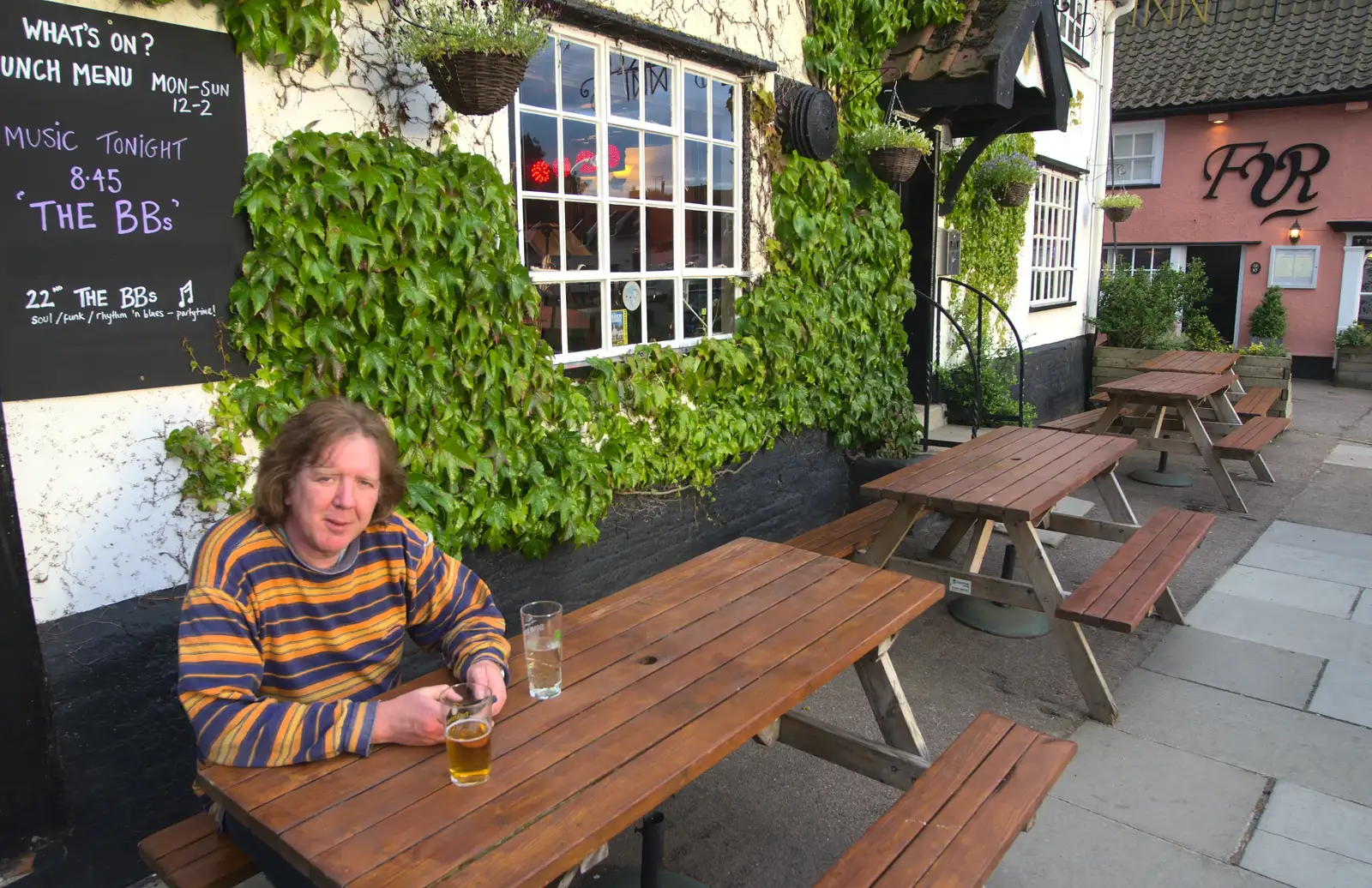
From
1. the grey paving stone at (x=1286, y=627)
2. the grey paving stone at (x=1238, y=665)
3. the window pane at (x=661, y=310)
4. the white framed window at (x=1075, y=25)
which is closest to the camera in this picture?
the grey paving stone at (x=1238, y=665)

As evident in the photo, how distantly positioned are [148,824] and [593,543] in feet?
6.48

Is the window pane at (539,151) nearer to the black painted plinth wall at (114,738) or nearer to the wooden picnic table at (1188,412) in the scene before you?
the black painted plinth wall at (114,738)

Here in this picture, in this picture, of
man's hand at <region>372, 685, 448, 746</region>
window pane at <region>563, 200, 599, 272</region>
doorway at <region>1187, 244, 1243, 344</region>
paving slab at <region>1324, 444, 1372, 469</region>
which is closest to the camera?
man's hand at <region>372, 685, 448, 746</region>

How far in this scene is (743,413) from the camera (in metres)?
5.01

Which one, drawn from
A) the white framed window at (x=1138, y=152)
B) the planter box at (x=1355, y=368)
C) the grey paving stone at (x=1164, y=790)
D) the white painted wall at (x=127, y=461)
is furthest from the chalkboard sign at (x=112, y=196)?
the white framed window at (x=1138, y=152)

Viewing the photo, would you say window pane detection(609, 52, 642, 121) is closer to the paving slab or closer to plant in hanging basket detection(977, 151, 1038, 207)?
plant in hanging basket detection(977, 151, 1038, 207)

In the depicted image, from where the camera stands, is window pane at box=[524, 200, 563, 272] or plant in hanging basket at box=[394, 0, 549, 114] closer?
plant in hanging basket at box=[394, 0, 549, 114]

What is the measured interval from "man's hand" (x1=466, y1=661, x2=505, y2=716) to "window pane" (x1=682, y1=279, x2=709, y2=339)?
3085 mm

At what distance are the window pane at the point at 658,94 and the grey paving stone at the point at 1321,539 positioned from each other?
14.9 feet

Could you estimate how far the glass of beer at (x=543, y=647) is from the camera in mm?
1910

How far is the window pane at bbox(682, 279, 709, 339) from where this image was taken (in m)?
4.88

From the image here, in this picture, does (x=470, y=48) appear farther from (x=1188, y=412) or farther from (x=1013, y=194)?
(x=1013, y=194)

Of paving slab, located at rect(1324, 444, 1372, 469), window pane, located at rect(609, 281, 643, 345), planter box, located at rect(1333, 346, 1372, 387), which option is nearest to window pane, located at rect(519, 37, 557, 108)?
window pane, located at rect(609, 281, 643, 345)

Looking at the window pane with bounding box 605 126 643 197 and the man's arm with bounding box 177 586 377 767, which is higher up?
the window pane with bounding box 605 126 643 197
